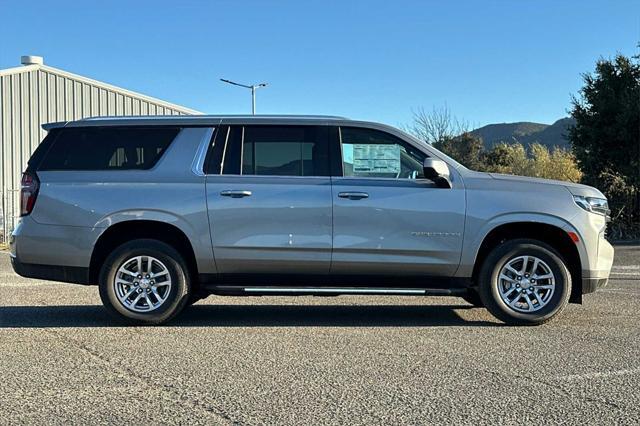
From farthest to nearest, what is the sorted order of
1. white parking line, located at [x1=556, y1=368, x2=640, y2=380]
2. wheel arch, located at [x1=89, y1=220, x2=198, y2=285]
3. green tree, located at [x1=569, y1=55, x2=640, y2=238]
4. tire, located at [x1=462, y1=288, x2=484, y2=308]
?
green tree, located at [x1=569, y1=55, x2=640, y2=238] → tire, located at [x1=462, y1=288, x2=484, y2=308] → wheel arch, located at [x1=89, y1=220, x2=198, y2=285] → white parking line, located at [x1=556, y1=368, x2=640, y2=380]

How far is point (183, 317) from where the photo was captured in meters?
6.96

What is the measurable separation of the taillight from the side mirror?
3765 mm

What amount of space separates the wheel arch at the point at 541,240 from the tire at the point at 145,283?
9.51 feet

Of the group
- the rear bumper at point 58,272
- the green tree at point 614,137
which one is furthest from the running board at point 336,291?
the green tree at point 614,137

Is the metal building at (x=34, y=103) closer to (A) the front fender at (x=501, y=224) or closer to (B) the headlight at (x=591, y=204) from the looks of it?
(A) the front fender at (x=501, y=224)

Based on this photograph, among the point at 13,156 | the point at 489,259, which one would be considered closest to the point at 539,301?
the point at 489,259

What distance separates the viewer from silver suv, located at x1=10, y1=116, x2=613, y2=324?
6156 millimetres

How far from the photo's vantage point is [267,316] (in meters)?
7.00

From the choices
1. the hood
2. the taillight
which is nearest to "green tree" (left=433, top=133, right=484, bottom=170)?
the hood

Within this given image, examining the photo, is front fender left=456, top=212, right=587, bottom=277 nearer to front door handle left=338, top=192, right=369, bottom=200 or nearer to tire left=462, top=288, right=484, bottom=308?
tire left=462, top=288, right=484, bottom=308

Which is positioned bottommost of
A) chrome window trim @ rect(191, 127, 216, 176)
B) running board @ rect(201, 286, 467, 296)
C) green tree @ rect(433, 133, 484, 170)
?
running board @ rect(201, 286, 467, 296)

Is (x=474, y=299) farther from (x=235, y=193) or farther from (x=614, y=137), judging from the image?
(x=614, y=137)

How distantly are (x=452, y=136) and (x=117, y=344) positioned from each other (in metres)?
30.3

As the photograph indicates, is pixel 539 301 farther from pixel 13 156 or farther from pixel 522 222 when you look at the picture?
pixel 13 156
